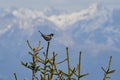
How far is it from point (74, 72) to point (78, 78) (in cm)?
19

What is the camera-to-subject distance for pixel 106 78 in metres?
6.11

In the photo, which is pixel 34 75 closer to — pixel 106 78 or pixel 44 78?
pixel 44 78

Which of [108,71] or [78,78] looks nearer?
[78,78]

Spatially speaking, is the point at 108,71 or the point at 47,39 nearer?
the point at 47,39

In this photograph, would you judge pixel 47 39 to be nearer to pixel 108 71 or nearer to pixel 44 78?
pixel 44 78

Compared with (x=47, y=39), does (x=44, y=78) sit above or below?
below

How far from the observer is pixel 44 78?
5.84 meters

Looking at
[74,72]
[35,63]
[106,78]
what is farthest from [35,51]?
[106,78]

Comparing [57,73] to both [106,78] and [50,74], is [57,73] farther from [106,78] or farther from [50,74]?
[106,78]

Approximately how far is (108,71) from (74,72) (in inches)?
24.0

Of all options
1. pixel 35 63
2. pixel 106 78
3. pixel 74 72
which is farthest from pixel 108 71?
pixel 35 63

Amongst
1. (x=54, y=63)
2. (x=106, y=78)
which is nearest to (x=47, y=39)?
(x=54, y=63)

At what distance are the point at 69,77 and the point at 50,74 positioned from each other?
12.1 inches

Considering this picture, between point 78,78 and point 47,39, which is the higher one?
point 47,39
